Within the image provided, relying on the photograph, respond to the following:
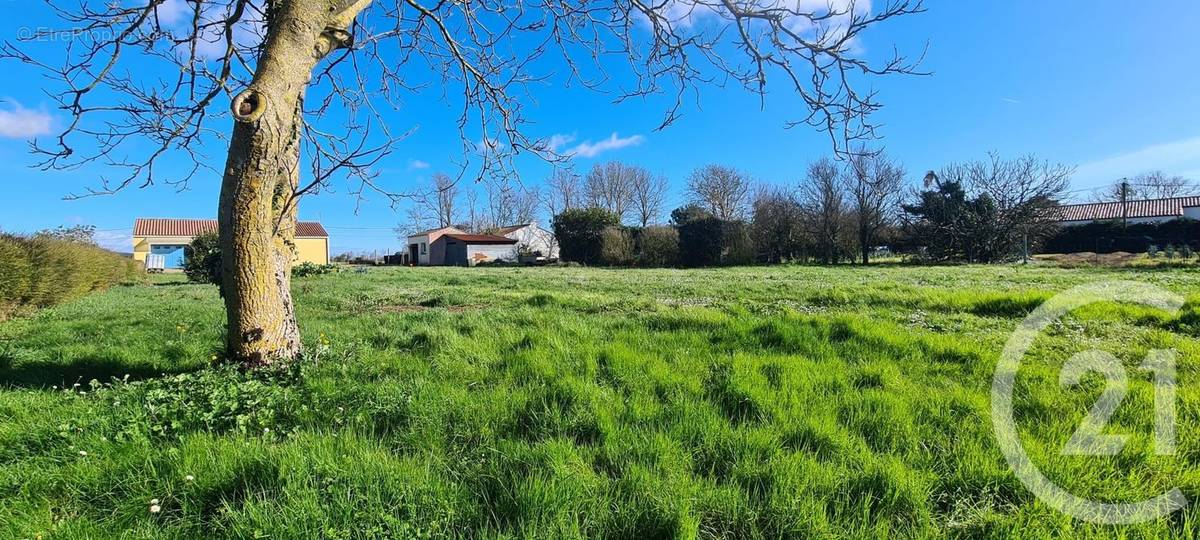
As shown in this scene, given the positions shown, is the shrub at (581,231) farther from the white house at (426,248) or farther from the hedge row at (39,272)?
the hedge row at (39,272)

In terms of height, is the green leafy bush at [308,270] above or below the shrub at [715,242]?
below

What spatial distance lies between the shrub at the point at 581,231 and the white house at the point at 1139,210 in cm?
→ 3364

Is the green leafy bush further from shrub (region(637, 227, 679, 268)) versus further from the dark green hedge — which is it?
the dark green hedge

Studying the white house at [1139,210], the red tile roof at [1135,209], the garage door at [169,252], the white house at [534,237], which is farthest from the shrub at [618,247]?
the garage door at [169,252]

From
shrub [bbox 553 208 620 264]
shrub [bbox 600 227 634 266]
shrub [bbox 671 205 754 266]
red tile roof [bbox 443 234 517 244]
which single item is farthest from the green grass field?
red tile roof [bbox 443 234 517 244]

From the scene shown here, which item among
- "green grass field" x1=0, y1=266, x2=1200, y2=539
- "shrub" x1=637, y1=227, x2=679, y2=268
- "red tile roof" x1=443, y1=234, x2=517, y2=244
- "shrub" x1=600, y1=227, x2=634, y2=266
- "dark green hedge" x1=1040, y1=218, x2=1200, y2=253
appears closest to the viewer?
"green grass field" x1=0, y1=266, x2=1200, y2=539

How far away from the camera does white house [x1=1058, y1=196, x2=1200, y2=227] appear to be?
37594mm

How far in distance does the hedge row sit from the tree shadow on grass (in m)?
6.25

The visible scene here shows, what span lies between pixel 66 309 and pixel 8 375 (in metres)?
7.75

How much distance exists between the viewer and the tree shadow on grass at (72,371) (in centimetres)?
398

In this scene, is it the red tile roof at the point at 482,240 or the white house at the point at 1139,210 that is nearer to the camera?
the white house at the point at 1139,210

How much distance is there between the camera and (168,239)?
4072cm

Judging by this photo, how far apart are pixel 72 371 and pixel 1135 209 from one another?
61584mm

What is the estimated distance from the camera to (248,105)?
3314 mm
